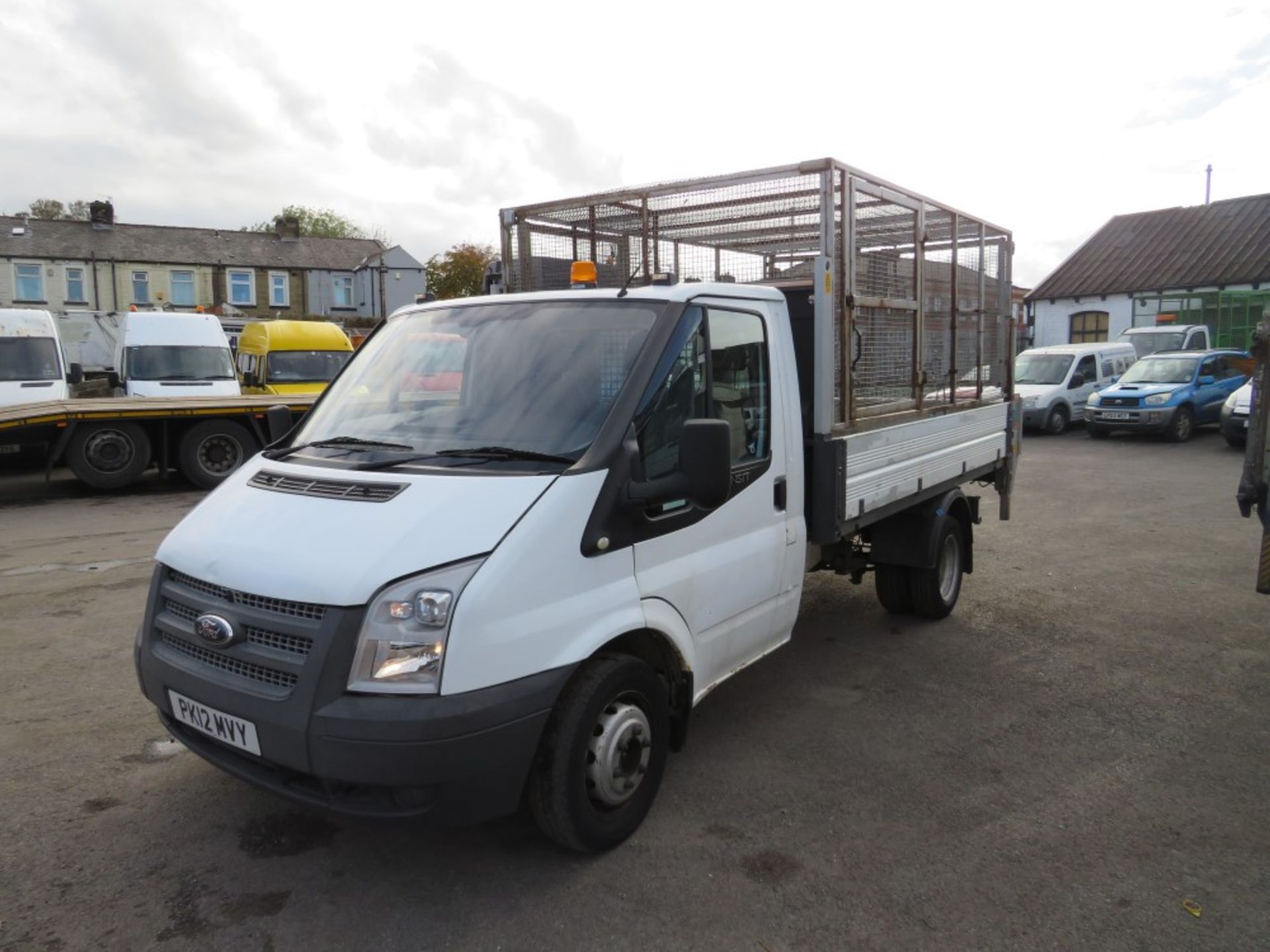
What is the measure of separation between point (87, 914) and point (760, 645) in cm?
281

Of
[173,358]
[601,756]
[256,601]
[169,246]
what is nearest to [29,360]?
[173,358]

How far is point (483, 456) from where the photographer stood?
130 inches

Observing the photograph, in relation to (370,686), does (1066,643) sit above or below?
below

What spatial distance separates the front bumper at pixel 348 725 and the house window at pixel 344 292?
46.4 metres

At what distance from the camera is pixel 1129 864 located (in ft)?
10.9

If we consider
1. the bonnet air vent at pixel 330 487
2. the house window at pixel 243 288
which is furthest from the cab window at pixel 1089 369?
the house window at pixel 243 288

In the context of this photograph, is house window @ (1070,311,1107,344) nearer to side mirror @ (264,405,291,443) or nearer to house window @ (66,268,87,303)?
side mirror @ (264,405,291,443)

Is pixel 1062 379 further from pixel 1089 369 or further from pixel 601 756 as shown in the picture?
pixel 601 756

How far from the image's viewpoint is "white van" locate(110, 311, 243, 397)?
1497 cm

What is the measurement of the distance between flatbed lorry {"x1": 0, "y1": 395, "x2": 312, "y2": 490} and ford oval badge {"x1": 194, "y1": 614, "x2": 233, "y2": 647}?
8.43 metres

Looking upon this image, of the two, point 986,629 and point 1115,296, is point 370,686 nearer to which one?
point 986,629

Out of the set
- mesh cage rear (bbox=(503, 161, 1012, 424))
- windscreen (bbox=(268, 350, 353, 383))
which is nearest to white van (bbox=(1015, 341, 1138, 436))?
mesh cage rear (bbox=(503, 161, 1012, 424))

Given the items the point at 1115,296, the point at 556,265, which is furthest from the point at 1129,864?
the point at 1115,296

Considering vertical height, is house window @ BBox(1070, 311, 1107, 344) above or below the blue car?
above
